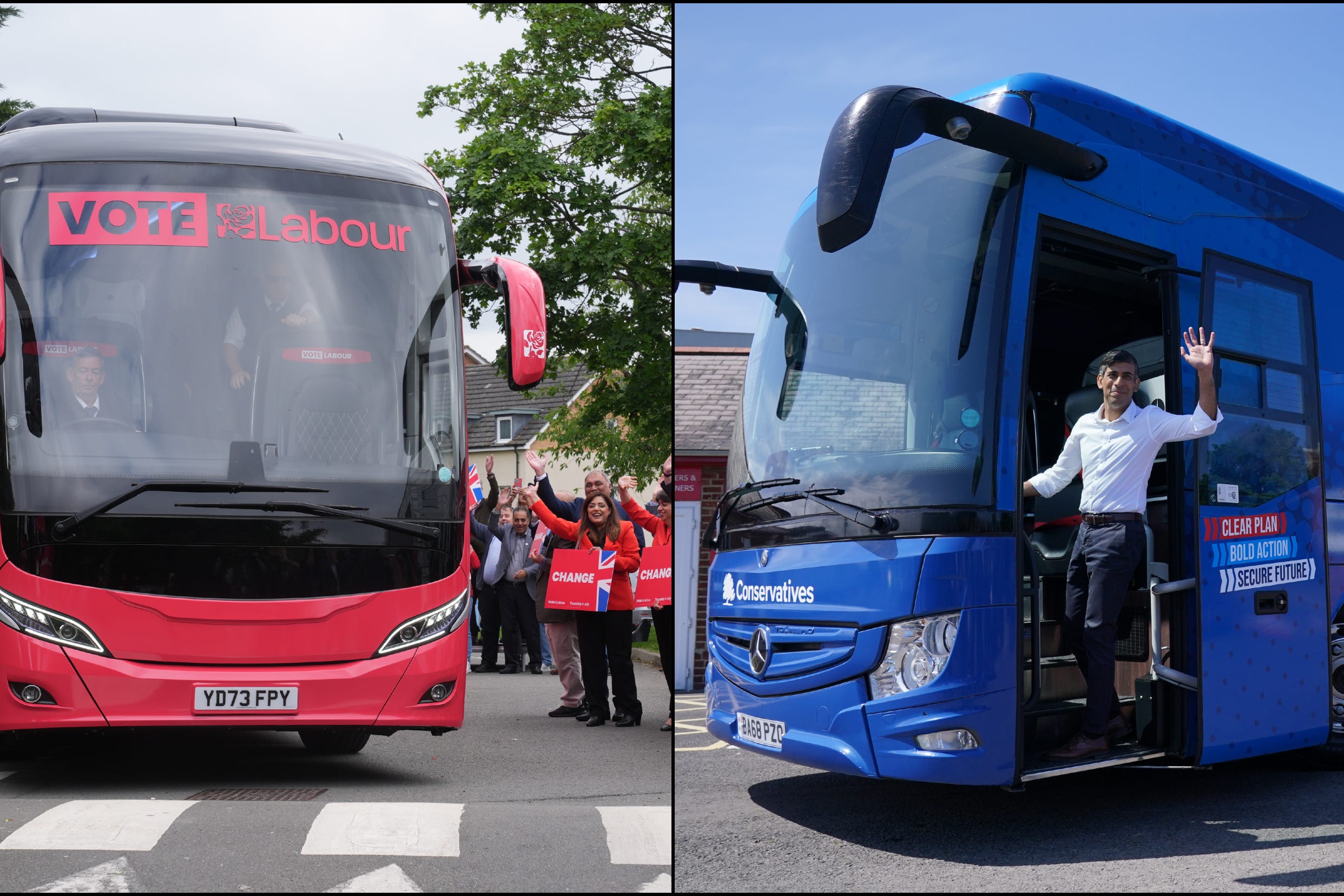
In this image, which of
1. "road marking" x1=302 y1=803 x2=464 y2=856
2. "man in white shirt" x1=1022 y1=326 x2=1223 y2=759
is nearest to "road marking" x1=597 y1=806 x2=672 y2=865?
"road marking" x1=302 y1=803 x2=464 y2=856

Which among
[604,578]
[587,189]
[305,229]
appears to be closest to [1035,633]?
[305,229]

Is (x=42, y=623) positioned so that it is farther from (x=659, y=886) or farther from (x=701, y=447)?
(x=701, y=447)

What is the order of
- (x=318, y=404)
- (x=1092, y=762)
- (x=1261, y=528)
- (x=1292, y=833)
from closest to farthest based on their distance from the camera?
1. (x=1092, y=762)
2. (x=1292, y=833)
3. (x=1261, y=528)
4. (x=318, y=404)

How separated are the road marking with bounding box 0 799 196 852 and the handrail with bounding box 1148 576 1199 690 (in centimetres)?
447

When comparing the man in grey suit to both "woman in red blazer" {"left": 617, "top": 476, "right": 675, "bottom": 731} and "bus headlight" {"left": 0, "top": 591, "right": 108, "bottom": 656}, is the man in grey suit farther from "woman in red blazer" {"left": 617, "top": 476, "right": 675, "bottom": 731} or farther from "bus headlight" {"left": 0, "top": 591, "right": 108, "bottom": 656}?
"bus headlight" {"left": 0, "top": 591, "right": 108, "bottom": 656}

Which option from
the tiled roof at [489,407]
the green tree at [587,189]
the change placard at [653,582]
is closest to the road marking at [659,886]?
the change placard at [653,582]

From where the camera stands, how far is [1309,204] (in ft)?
25.1

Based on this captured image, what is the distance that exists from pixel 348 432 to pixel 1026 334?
142 inches

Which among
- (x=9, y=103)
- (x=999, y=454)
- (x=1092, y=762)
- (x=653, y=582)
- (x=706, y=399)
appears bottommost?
(x=1092, y=762)

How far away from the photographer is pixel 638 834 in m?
6.24

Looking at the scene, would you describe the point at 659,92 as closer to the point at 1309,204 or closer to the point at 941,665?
the point at 1309,204

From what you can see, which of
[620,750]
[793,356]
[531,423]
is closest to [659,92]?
[620,750]

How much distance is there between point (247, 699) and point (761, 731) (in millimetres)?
2658

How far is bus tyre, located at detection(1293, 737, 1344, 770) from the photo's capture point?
7961mm
